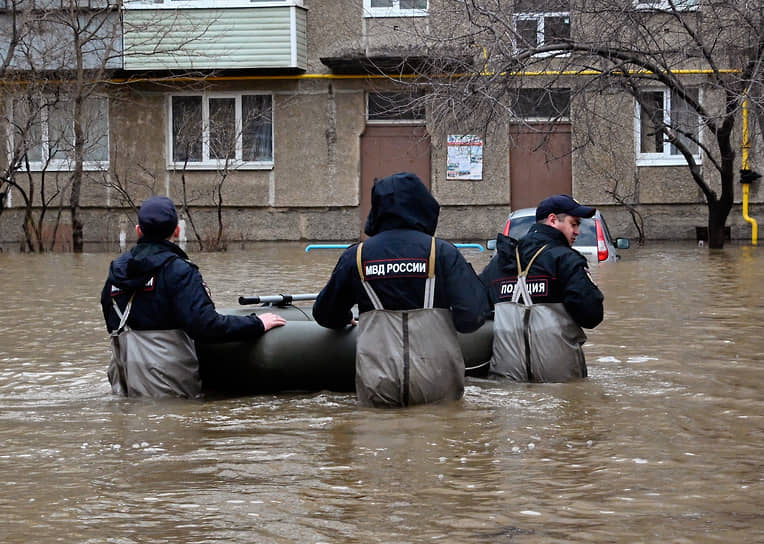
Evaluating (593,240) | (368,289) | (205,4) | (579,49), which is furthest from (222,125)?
(368,289)

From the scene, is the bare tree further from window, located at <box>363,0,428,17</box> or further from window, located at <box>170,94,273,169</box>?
window, located at <box>170,94,273,169</box>

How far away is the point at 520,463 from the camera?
522 centimetres

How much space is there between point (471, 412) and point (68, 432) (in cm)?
215

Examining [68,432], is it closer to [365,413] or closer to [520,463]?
[365,413]

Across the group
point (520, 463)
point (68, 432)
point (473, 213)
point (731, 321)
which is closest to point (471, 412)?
point (520, 463)

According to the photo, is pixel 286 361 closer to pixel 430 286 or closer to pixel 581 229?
pixel 430 286

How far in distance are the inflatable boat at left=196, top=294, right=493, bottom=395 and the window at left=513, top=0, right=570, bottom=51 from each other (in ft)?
32.8

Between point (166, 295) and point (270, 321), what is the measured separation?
0.66 meters

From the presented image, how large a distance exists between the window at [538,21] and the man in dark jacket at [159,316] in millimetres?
10259

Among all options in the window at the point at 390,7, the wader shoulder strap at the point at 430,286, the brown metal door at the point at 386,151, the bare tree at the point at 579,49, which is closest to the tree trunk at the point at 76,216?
the brown metal door at the point at 386,151

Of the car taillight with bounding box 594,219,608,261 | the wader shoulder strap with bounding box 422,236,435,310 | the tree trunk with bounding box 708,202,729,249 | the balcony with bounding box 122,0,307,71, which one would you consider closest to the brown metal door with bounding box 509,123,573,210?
the tree trunk with bounding box 708,202,729,249

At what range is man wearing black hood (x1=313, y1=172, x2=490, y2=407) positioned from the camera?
20.5 feet

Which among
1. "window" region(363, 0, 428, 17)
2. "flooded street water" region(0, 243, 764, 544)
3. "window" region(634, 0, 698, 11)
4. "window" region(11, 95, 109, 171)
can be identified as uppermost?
"window" region(363, 0, 428, 17)

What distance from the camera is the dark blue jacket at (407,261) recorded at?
625 cm
